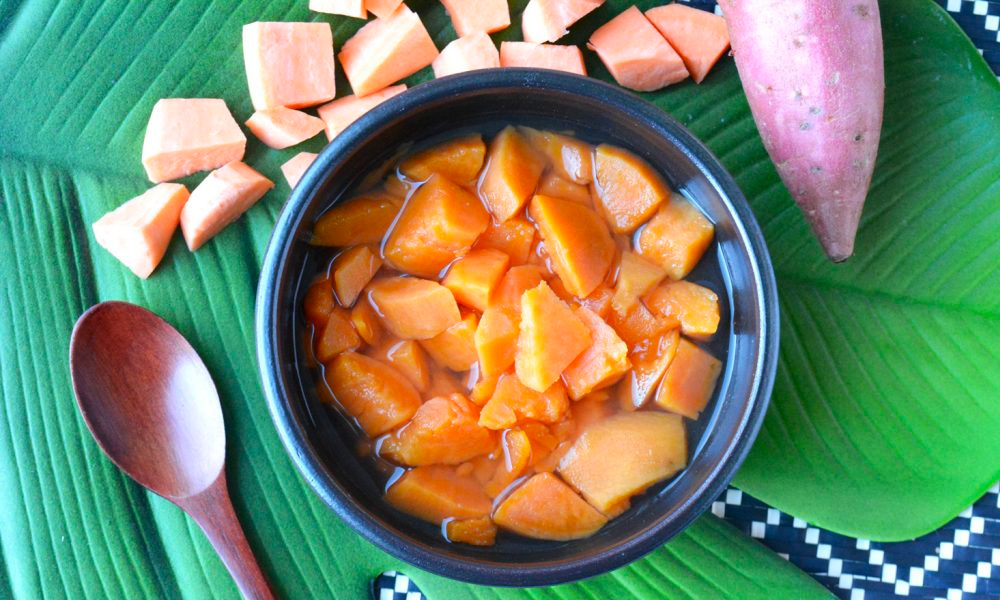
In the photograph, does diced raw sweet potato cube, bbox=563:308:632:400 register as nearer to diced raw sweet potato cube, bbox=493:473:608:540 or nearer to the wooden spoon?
diced raw sweet potato cube, bbox=493:473:608:540

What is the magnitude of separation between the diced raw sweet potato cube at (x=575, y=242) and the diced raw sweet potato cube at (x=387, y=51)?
1.16 ft

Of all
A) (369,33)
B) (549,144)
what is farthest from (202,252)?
(549,144)

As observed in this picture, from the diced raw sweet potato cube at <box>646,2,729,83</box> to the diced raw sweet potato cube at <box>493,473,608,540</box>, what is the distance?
70 centimetres

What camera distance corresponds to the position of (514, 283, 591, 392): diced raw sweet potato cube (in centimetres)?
109

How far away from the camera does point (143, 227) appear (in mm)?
1272

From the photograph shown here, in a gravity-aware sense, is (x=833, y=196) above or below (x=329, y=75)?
below

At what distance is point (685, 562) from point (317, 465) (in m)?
0.65

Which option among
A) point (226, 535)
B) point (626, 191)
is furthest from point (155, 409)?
point (626, 191)

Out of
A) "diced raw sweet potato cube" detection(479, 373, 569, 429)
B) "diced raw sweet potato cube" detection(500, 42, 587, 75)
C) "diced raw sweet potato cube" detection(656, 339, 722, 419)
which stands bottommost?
"diced raw sweet potato cube" detection(656, 339, 722, 419)

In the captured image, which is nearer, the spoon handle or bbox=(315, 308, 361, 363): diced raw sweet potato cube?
bbox=(315, 308, 361, 363): diced raw sweet potato cube

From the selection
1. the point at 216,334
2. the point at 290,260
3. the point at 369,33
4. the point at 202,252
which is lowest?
the point at 216,334

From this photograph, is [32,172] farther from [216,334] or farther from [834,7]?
[834,7]

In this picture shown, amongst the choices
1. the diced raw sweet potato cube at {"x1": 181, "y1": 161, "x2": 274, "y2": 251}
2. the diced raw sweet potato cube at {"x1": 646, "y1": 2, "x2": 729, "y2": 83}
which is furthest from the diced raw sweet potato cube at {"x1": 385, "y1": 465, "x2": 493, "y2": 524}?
the diced raw sweet potato cube at {"x1": 646, "y1": 2, "x2": 729, "y2": 83}

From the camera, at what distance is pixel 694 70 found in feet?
4.42
